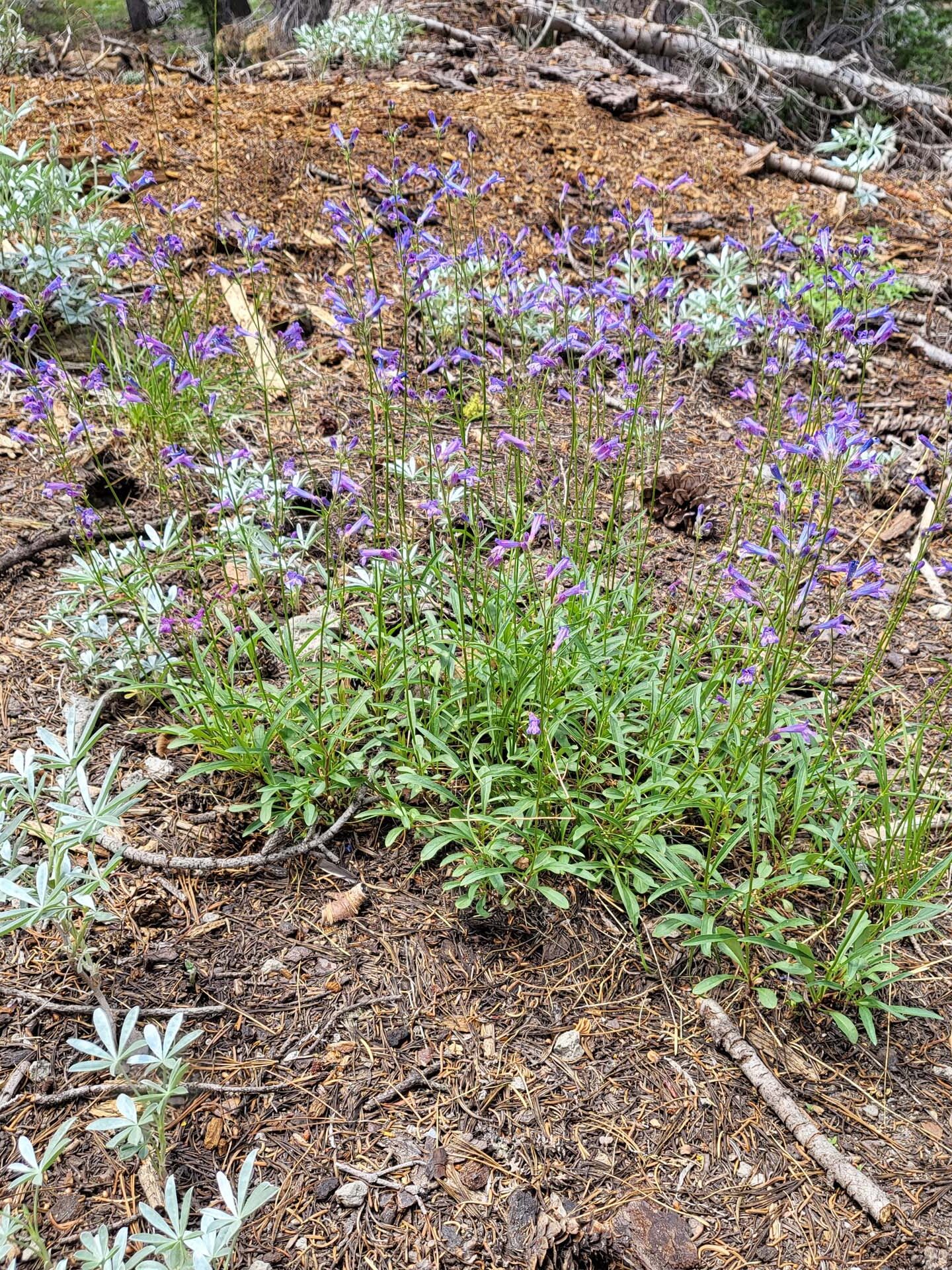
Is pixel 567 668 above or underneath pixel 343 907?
above

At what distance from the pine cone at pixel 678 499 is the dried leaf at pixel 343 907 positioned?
2.37m

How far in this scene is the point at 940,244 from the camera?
6.52 m

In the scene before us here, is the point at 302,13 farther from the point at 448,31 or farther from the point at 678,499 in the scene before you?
the point at 678,499

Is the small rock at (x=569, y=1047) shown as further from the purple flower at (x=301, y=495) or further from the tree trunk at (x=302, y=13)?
the tree trunk at (x=302, y=13)

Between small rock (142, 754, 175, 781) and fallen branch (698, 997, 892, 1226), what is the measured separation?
173 centimetres

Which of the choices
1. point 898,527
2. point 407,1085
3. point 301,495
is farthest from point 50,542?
point 898,527

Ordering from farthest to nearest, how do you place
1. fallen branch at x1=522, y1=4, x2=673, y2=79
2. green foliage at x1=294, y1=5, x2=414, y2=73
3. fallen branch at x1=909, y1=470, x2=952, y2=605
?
fallen branch at x1=522, y1=4, x2=673, y2=79, green foliage at x1=294, y1=5, x2=414, y2=73, fallen branch at x1=909, y1=470, x2=952, y2=605

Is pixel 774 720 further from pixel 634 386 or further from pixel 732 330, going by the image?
pixel 732 330

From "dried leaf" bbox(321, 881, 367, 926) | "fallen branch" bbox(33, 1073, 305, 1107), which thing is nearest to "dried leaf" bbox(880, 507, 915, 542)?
"dried leaf" bbox(321, 881, 367, 926)

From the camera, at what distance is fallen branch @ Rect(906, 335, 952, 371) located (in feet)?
17.3

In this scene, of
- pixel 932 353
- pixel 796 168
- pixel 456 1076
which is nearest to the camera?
pixel 456 1076

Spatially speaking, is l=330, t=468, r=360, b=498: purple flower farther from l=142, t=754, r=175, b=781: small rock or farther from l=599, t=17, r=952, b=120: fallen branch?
l=599, t=17, r=952, b=120: fallen branch

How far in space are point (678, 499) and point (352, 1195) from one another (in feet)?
10.3

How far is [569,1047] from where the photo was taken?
7.27 ft
